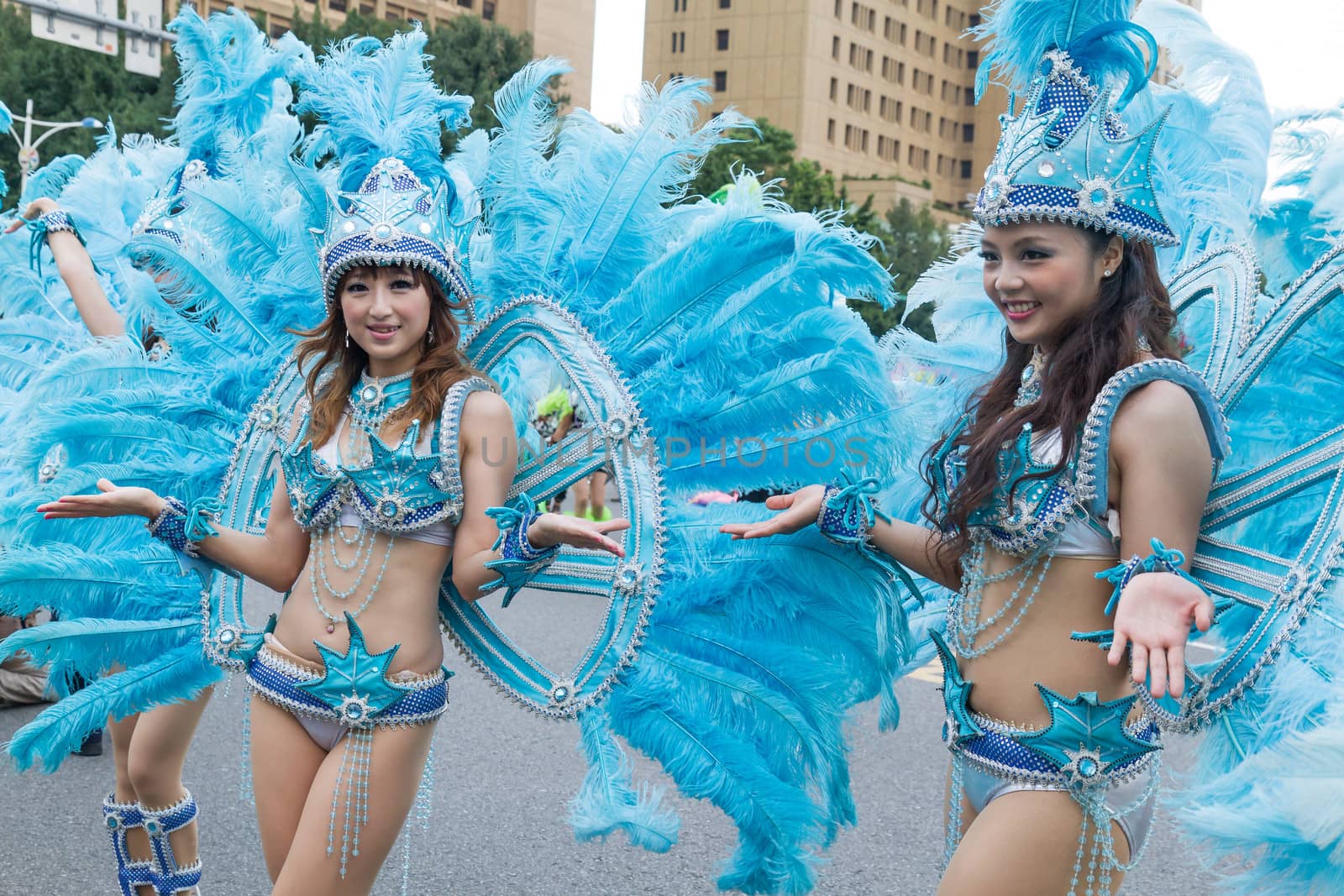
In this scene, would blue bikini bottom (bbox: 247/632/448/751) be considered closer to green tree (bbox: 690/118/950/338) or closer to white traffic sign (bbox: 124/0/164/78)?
white traffic sign (bbox: 124/0/164/78)

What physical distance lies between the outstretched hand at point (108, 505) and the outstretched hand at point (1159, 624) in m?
1.98

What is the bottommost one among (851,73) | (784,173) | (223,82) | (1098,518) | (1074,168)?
(1098,518)

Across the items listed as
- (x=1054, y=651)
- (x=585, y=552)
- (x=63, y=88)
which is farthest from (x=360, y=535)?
(x=63, y=88)

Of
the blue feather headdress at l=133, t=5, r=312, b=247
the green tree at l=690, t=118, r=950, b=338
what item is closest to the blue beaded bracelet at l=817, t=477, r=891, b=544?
the blue feather headdress at l=133, t=5, r=312, b=247

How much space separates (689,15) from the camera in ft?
214

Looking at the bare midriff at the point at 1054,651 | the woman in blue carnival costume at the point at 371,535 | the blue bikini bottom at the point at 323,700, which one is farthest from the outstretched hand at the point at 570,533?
the bare midriff at the point at 1054,651

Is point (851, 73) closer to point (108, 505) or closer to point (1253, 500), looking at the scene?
point (108, 505)

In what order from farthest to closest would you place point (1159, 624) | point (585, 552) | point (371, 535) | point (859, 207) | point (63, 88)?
1. point (859, 207)
2. point (63, 88)
3. point (585, 552)
4. point (371, 535)
5. point (1159, 624)

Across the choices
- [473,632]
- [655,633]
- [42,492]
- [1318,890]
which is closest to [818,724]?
[655,633]

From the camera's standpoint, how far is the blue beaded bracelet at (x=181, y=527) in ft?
8.86

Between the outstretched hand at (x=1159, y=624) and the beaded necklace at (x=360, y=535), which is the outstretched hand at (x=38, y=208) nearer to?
the beaded necklace at (x=360, y=535)

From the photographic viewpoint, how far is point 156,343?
356cm

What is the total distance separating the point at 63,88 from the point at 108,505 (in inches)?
834

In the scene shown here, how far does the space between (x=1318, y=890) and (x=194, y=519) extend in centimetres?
222
